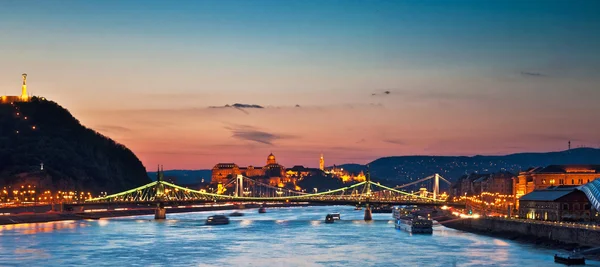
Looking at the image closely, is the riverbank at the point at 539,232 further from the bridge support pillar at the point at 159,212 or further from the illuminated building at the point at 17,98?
the illuminated building at the point at 17,98

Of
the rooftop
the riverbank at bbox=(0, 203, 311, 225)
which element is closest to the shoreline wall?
the rooftop

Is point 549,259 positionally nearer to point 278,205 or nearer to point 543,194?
point 543,194

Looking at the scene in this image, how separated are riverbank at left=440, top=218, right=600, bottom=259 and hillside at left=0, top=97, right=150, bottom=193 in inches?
2648

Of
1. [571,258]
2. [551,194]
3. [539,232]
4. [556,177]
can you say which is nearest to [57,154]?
[556,177]

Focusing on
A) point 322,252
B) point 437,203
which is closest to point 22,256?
point 322,252

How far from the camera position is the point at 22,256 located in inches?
2050

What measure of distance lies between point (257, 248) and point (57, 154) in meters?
83.5

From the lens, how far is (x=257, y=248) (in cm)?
5962

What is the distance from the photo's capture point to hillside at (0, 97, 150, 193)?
412 ft

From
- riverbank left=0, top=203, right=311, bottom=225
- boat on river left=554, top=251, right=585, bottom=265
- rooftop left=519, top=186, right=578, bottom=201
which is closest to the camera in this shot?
boat on river left=554, top=251, right=585, bottom=265

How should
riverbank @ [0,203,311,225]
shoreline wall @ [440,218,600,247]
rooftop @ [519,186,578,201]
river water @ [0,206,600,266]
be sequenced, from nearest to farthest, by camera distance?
1. shoreline wall @ [440,218,600,247]
2. river water @ [0,206,600,266]
3. rooftop @ [519,186,578,201]
4. riverbank @ [0,203,311,225]

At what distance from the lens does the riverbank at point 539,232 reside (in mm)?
49062

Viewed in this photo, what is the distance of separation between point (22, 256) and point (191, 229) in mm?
32634

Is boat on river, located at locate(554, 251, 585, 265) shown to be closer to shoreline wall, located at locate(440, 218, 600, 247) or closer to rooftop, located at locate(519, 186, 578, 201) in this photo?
shoreline wall, located at locate(440, 218, 600, 247)
